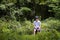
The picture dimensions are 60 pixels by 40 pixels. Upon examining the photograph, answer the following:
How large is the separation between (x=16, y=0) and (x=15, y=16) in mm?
1987

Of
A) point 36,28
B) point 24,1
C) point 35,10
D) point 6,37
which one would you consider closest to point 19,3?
point 24,1

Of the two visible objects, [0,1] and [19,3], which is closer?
[0,1]

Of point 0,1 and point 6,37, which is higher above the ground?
point 6,37

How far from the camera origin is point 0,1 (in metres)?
21.0

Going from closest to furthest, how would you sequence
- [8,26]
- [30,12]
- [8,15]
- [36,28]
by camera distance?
[36,28]
[8,26]
[8,15]
[30,12]

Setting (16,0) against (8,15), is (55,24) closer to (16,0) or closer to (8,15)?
(8,15)

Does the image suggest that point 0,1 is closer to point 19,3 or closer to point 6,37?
point 19,3

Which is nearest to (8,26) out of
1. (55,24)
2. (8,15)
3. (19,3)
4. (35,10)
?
(55,24)

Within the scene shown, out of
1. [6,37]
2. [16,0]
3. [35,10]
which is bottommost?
[35,10]

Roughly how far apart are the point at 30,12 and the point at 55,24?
8.15 metres

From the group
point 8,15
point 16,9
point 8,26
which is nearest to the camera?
point 8,26

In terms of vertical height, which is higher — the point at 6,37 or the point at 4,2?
the point at 6,37

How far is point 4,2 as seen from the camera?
2073 cm

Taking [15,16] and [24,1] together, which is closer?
[15,16]
